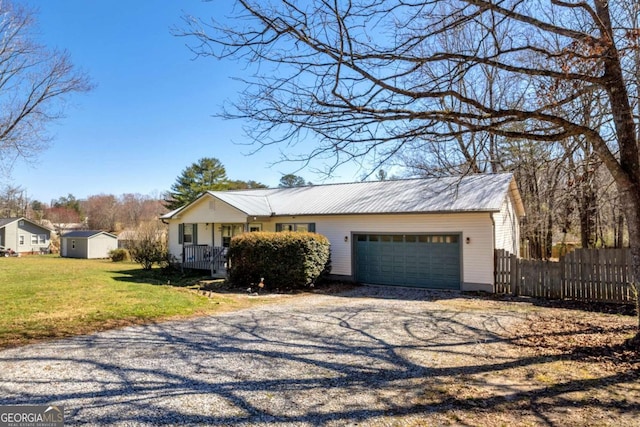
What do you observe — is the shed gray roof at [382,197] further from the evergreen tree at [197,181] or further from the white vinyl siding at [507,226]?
the evergreen tree at [197,181]

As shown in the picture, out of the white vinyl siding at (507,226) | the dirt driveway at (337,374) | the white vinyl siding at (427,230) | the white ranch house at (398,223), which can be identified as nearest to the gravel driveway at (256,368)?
the dirt driveway at (337,374)

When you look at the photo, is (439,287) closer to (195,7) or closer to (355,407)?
(355,407)

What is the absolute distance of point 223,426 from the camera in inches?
133

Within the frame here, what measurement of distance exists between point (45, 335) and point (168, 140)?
1511 centimetres

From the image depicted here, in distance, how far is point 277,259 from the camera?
1328 centimetres

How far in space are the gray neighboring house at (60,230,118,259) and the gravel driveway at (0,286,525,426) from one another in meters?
36.1

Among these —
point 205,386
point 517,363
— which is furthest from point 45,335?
point 517,363

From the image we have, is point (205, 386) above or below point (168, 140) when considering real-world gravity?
below

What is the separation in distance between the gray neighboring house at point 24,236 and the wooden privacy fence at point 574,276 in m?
48.1

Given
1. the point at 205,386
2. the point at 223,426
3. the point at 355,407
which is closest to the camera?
the point at 223,426

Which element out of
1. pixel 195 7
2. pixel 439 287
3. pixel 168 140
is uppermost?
pixel 168 140

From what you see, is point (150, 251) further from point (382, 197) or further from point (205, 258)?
point (382, 197)

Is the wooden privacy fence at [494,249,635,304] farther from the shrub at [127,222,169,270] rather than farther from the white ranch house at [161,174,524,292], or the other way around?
the shrub at [127,222,169,270]

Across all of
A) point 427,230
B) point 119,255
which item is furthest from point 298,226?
point 119,255
